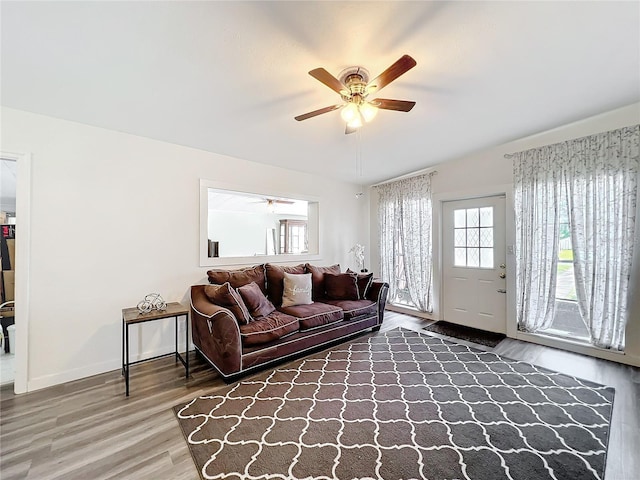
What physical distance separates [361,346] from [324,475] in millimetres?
1928

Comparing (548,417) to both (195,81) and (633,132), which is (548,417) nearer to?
(633,132)

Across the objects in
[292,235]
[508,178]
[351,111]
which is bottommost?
[292,235]

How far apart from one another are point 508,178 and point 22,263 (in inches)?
215

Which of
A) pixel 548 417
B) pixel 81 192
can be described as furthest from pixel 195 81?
pixel 548 417

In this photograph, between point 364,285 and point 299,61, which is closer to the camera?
point 299,61

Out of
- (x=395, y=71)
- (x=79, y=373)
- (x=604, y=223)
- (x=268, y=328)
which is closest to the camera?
(x=395, y=71)

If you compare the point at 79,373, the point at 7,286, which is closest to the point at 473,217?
the point at 79,373

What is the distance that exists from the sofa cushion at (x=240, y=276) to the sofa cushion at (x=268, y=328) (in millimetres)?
595

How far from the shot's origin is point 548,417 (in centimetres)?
197

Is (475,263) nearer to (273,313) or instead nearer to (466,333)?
(466,333)

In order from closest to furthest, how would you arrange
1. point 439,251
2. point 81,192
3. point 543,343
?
point 81,192, point 543,343, point 439,251

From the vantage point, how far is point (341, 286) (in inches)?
156

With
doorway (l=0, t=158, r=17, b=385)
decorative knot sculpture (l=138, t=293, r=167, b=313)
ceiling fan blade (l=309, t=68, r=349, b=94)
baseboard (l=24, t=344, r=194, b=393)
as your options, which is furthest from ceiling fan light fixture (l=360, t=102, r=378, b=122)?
doorway (l=0, t=158, r=17, b=385)

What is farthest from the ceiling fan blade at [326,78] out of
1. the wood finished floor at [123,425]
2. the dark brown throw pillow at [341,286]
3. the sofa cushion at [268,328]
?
the dark brown throw pillow at [341,286]
